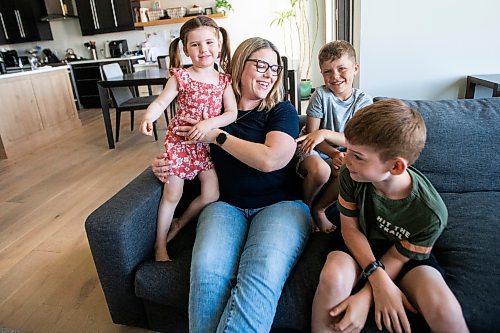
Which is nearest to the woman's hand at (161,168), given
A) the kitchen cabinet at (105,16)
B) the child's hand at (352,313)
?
the child's hand at (352,313)

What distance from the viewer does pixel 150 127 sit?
4.30 ft

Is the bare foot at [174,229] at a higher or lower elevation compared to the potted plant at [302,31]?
lower

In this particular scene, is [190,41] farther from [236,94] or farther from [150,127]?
[150,127]

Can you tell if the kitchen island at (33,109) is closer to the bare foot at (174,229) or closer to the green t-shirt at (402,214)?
the bare foot at (174,229)

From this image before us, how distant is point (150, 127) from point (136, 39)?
5730 mm

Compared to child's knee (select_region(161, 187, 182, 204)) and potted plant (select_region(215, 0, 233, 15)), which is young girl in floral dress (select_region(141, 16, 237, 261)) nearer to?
child's knee (select_region(161, 187, 182, 204))

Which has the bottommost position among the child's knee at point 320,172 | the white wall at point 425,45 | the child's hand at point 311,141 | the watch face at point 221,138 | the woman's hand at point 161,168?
the child's knee at point 320,172

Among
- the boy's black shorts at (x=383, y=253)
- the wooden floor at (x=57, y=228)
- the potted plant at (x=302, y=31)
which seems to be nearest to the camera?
the boy's black shorts at (x=383, y=253)

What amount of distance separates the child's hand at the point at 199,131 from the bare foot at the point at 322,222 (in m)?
0.56

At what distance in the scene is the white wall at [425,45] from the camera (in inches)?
81.9

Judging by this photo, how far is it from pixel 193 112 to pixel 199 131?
194 millimetres

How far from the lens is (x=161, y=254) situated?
1.28 metres

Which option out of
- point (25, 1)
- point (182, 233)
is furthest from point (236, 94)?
point (25, 1)

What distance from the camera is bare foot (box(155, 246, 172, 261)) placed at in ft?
4.17
